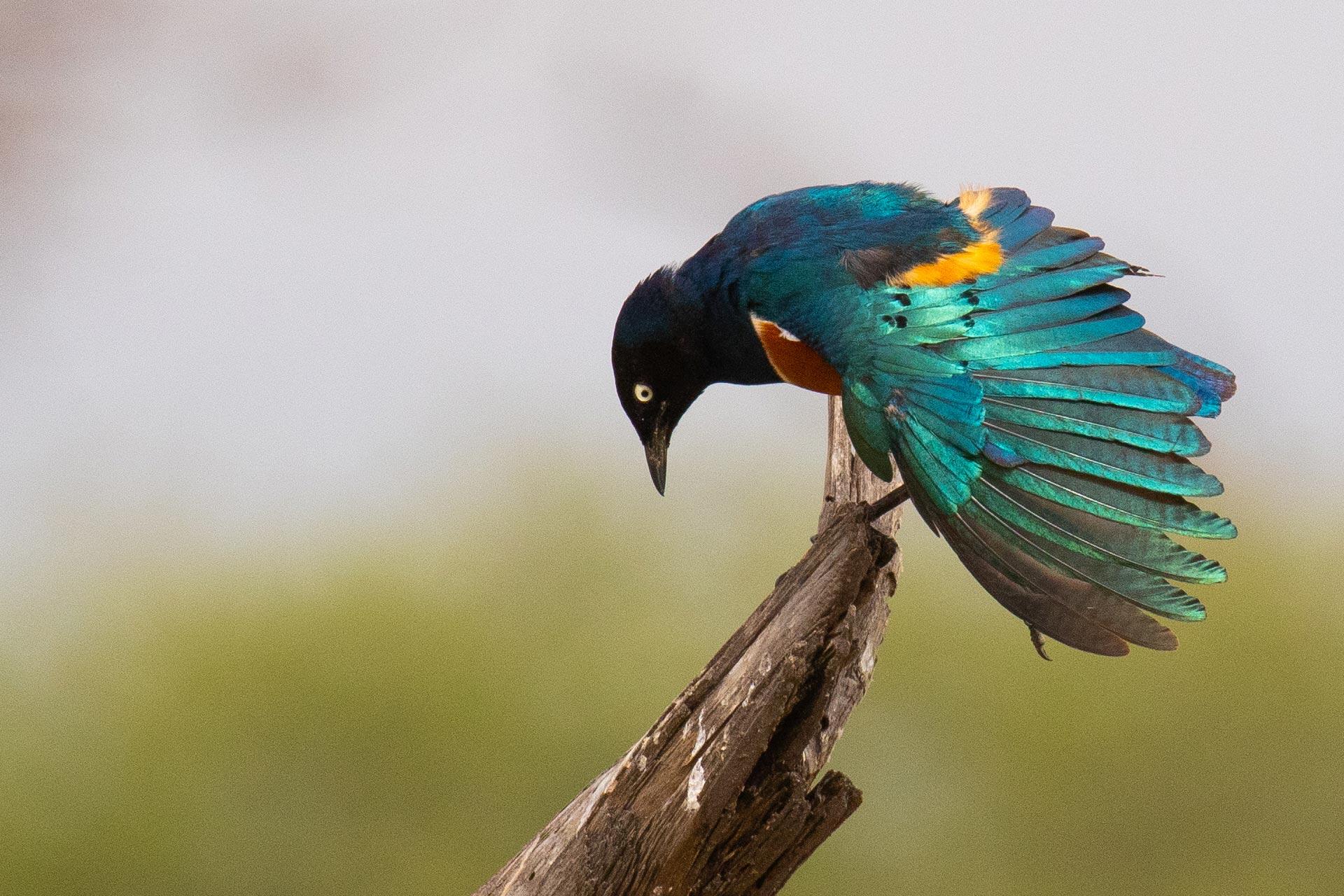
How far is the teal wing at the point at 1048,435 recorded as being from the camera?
52.3 inches

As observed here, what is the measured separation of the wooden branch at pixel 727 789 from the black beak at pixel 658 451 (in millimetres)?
489

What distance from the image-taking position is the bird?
1.34 m

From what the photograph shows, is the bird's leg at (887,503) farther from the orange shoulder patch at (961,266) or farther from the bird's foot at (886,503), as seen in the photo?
the orange shoulder patch at (961,266)

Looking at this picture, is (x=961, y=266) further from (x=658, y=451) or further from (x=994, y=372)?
(x=658, y=451)

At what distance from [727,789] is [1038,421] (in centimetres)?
53

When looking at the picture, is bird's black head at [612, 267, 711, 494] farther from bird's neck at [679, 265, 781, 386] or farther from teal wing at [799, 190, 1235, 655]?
teal wing at [799, 190, 1235, 655]

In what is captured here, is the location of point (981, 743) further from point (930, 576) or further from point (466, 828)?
point (466, 828)

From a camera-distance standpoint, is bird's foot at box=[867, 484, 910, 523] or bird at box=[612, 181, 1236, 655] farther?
bird's foot at box=[867, 484, 910, 523]

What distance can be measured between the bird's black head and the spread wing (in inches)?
8.7

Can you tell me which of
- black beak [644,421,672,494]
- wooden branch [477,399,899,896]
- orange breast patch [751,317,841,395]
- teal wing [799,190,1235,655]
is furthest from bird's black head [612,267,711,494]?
wooden branch [477,399,899,896]

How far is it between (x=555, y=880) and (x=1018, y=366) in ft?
2.50

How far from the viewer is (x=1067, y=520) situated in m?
1.36

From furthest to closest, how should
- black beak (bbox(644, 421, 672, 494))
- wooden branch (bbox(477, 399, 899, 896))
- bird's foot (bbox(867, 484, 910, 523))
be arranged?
black beak (bbox(644, 421, 672, 494)) < bird's foot (bbox(867, 484, 910, 523)) < wooden branch (bbox(477, 399, 899, 896))

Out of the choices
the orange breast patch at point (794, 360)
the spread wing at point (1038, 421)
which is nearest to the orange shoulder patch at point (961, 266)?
the spread wing at point (1038, 421)
